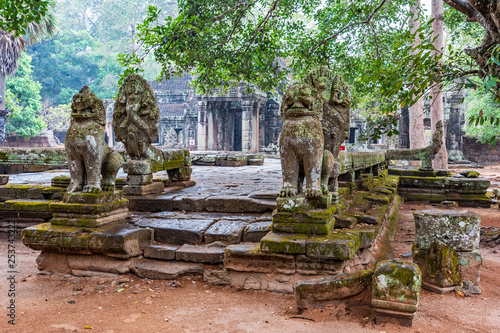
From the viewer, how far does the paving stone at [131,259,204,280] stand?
3684 millimetres

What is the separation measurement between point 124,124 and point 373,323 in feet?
13.4

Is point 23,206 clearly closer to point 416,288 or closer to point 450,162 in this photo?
point 416,288

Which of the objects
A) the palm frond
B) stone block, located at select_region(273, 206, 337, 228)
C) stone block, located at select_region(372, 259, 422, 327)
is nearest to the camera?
stone block, located at select_region(372, 259, 422, 327)

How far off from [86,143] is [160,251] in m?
1.38

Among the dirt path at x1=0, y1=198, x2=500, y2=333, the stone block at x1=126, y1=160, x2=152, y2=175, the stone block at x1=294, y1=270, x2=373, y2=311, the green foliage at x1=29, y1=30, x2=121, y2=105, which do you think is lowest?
the dirt path at x1=0, y1=198, x2=500, y2=333

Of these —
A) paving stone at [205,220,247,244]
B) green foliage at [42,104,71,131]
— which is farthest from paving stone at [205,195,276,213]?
green foliage at [42,104,71,131]

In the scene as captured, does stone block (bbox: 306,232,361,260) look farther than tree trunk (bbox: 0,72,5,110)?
No

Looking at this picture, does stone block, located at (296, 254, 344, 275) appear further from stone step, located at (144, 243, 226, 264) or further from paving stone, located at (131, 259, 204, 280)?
paving stone, located at (131, 259, 204, 280)

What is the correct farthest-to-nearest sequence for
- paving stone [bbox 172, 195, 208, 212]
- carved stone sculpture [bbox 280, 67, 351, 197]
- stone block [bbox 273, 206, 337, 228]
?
1. paving stone [bbox 172, 195, 208, 212]
2. carved stone sculpture [bbox 280, 67, 351, 197]
3. stone block [bbox 273, 206, 337, 228]

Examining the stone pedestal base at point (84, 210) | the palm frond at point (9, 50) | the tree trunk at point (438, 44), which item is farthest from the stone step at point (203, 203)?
the palm frond at point (9, 50)

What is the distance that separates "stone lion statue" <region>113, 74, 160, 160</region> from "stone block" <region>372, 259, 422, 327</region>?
3.76 meters

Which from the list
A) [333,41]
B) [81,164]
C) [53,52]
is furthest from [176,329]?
[53,52]

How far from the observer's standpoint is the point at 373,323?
Result: 2.72m

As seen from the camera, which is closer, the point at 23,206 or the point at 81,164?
the point at 81,164
